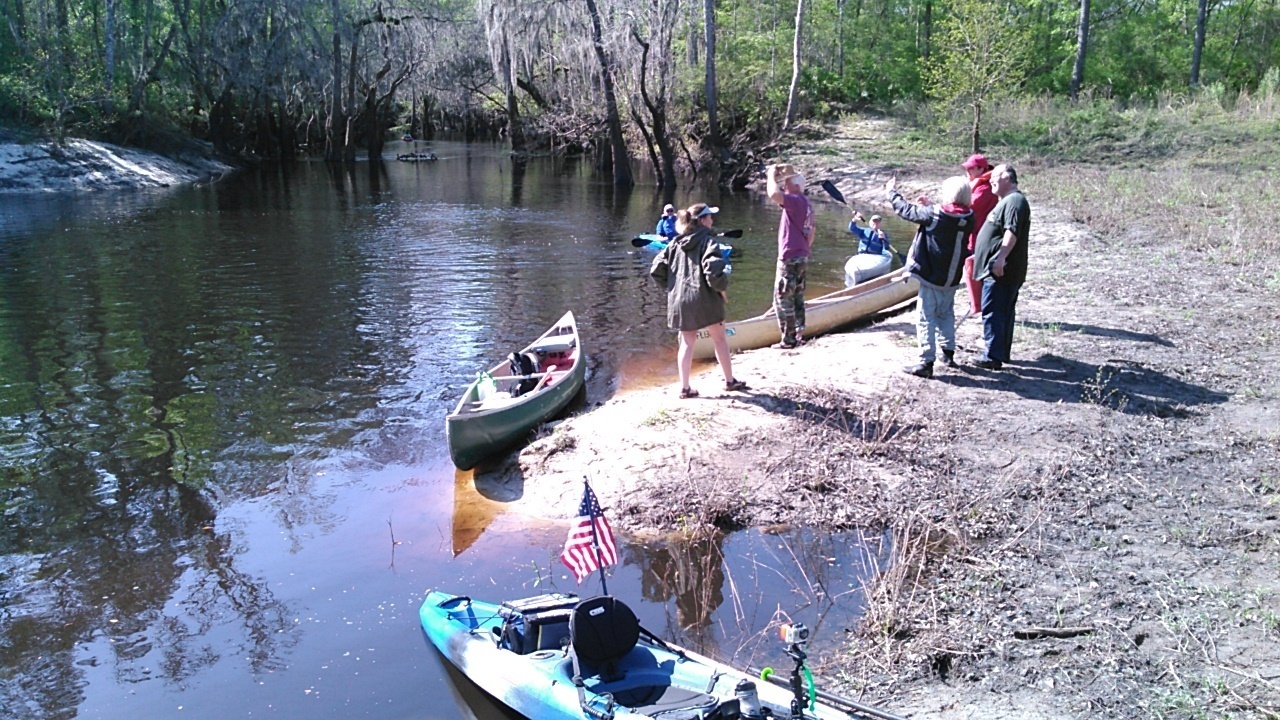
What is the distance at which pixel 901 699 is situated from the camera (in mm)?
4625

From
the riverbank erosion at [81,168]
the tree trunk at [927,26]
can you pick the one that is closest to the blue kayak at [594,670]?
the riverbank erosion at [81,168]

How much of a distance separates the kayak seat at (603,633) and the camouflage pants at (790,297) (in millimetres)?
5826

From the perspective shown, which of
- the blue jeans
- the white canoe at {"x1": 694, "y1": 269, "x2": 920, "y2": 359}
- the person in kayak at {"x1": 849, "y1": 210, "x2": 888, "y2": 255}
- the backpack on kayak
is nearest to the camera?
the blue jeans

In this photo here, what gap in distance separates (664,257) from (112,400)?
6176mm

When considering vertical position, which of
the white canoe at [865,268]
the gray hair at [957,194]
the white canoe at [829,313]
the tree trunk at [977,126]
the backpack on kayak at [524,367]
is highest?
the tree trunk at [977,126]

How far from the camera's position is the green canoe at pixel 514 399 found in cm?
827

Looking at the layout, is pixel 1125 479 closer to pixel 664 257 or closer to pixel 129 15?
pixel 664 257

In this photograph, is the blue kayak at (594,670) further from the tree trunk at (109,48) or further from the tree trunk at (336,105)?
the tree trunk at (336,105)

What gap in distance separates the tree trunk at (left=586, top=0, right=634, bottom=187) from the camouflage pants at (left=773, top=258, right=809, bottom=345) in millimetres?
20189

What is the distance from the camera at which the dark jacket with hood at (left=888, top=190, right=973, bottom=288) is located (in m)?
8.34

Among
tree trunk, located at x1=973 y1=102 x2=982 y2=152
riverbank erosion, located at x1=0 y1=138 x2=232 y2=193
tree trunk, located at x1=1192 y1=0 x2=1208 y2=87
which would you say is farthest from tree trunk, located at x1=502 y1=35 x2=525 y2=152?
tree trunk, located at x1=1192 y1=0 x2=1208 y2=87

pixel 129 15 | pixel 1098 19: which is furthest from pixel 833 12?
pixel 129 15

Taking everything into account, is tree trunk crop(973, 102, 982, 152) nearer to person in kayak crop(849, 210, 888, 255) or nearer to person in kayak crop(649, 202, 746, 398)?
person in kayak crop(849, 210, 888, 255)

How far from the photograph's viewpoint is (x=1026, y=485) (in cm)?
665
